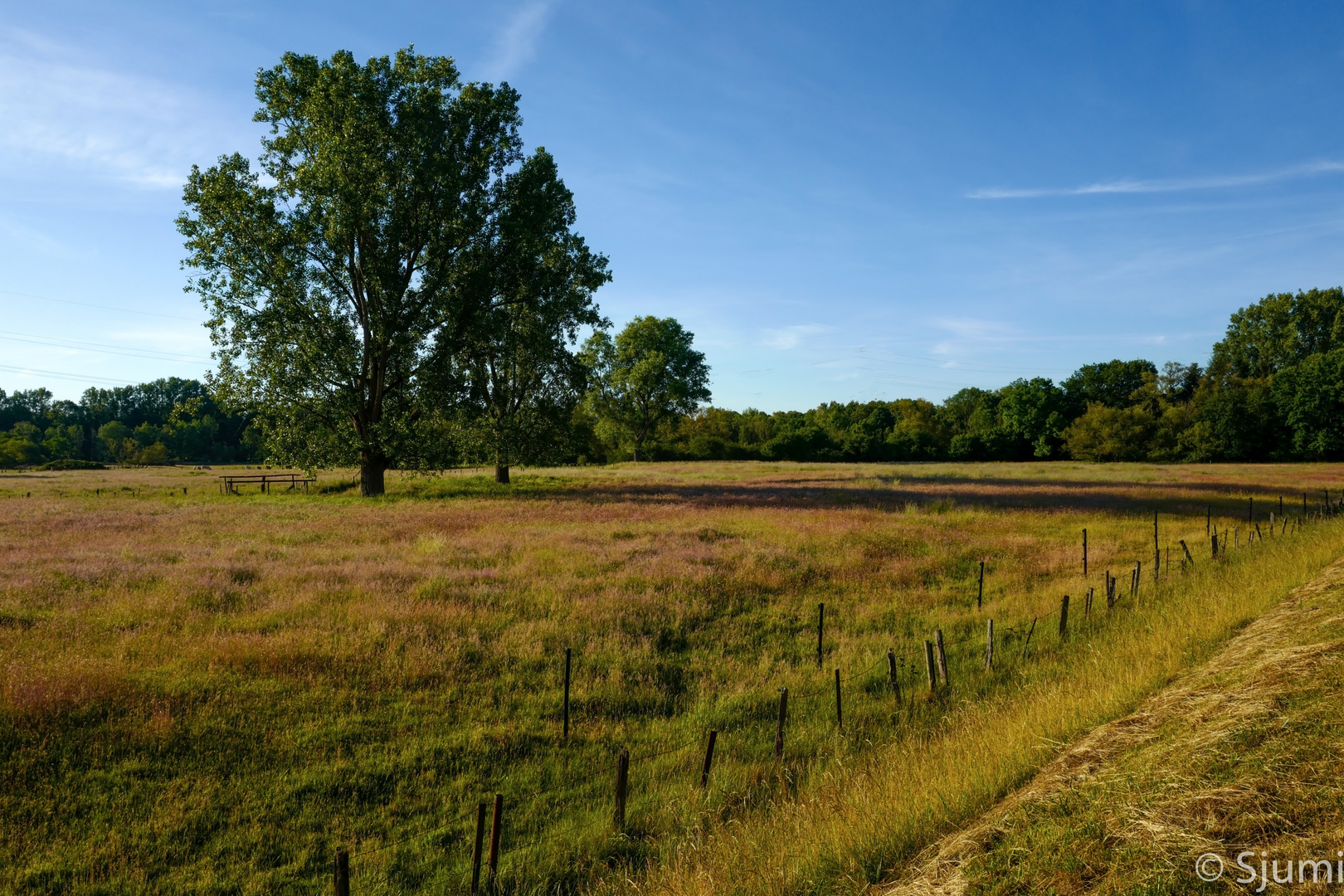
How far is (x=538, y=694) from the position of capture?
937 centimetres

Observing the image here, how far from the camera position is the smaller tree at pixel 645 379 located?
244 feet

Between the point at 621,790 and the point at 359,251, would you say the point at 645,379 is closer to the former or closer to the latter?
the point at 359,251

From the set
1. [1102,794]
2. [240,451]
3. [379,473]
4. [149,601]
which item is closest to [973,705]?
[1102,794]

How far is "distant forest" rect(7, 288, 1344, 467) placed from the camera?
271ft

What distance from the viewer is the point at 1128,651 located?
961 centimetres

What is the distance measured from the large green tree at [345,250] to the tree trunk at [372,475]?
0.08 meters

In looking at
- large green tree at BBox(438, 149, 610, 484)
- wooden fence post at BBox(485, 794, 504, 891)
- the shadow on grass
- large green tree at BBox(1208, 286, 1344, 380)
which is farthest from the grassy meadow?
large green tree at BBox(1208, 286, 1344, 380)

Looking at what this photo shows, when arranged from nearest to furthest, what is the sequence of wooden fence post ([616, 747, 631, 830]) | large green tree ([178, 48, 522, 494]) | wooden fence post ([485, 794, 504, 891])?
wooden fence post ([485, 794, 504, 891]) → wooden fence post ([616, 747, 631, 830]) → large green tree ([178, 48, 522, 494])

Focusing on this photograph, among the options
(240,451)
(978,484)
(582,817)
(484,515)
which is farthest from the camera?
(240,451)

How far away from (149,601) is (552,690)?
861 cm

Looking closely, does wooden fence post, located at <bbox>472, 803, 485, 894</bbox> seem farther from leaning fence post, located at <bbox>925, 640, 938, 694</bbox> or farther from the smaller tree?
the smaller tree

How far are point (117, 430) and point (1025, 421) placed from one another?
154 meters

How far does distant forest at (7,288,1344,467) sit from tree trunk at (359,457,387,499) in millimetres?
41681

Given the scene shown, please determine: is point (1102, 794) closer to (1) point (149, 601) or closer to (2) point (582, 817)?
(2) point (582, 817)
